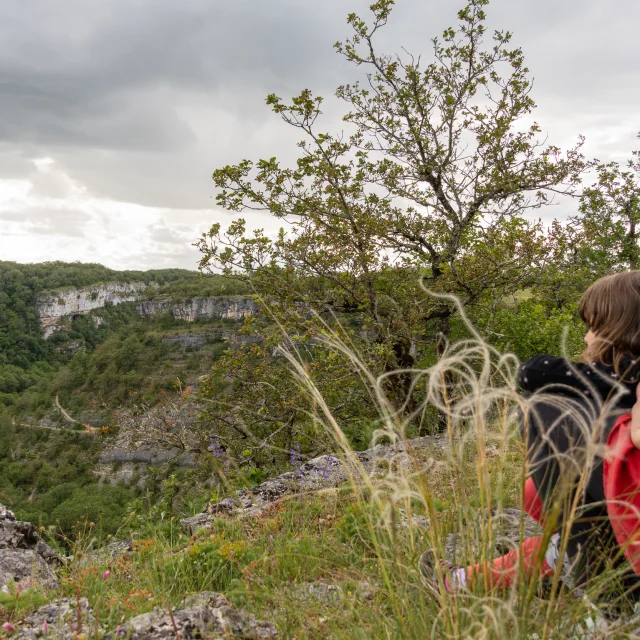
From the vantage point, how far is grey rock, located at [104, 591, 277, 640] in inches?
66.7


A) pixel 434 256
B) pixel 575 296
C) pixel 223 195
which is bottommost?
pixel 575 296

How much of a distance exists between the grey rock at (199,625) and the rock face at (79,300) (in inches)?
4530

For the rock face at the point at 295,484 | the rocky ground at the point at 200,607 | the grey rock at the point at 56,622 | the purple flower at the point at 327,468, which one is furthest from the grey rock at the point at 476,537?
the purple flower at the point at 327,468

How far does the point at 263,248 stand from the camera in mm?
8273

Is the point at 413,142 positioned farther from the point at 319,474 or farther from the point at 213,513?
the point at 213,513

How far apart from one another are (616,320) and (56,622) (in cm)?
253

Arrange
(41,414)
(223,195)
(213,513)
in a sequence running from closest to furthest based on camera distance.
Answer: (213,513), (223,195), (41,414)

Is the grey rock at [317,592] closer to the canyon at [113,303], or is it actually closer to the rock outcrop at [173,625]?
the rock outcrop at [173,625]

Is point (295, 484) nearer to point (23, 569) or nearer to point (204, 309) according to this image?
point (23, 569)

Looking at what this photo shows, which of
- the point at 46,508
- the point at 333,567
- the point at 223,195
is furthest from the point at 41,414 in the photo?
the point at 333,567

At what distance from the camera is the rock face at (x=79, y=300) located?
104688 mm

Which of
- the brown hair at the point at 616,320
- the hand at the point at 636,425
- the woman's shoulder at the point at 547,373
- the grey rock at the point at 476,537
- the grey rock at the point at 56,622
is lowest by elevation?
the grey rock at the point at 56,622

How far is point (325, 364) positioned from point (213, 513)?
153 inches

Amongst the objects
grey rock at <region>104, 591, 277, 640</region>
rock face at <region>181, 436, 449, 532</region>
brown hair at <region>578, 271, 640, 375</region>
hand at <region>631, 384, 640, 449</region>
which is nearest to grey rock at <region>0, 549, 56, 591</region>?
rock face at <region>181, 436, 449, 532</region>
